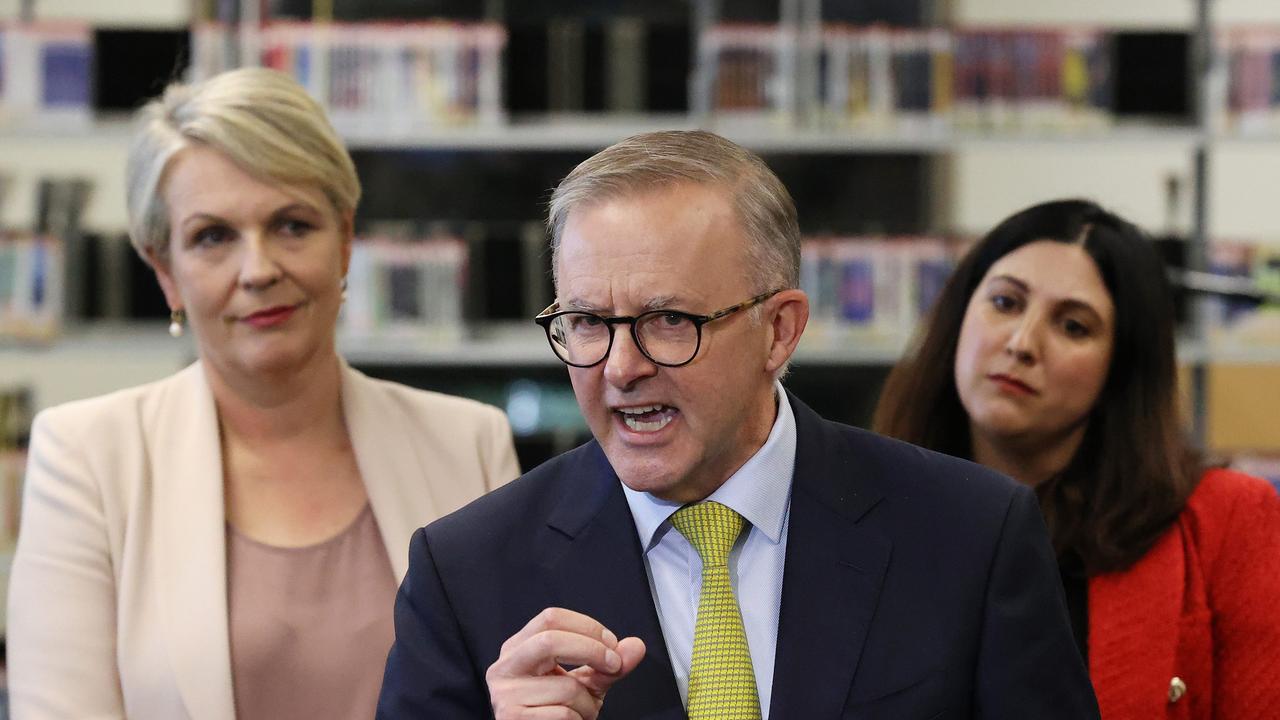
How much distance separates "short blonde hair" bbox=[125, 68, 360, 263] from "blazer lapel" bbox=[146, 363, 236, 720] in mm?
231

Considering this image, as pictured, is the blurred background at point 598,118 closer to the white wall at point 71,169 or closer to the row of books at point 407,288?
the row of books at point 407,288

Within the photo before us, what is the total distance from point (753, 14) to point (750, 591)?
131 inches

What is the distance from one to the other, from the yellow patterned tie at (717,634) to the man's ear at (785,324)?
17cm

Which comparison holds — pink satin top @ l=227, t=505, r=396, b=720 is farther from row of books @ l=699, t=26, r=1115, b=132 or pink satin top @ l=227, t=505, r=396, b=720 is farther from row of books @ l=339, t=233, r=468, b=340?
row of books @ l=699, t=26, r=1115, b=132

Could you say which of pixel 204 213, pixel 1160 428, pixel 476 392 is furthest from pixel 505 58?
pixel 1160 428

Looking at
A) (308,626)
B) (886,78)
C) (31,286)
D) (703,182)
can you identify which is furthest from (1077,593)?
(31,286)

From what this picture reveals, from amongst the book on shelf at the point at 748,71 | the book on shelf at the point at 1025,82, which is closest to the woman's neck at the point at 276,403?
the book on shelf at the point at 748,71

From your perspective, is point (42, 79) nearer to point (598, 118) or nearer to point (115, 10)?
point (115, 10)

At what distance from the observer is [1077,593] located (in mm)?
1994

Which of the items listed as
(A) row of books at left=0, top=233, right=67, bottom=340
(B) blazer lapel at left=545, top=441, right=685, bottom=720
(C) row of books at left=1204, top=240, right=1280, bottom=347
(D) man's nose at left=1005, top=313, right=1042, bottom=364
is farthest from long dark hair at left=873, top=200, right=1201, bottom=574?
(A) row of books at left=0, top=233, right=67, bottom=340

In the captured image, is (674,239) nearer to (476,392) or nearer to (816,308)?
(816,308)

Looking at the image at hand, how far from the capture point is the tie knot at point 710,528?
1.49 m

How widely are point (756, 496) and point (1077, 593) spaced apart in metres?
0.70

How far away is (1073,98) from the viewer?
410 centimetres
